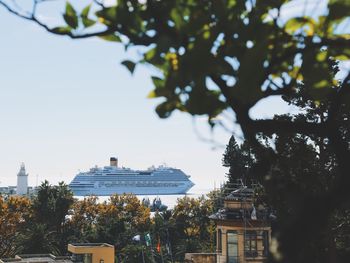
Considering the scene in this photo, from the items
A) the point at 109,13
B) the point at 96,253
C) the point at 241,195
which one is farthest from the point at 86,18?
the point at 96,253

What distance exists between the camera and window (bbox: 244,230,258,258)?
27.3 m

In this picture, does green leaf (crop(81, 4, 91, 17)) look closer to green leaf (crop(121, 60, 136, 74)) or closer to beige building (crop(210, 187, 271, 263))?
green leaf (crop(121, 60, 136, 74))

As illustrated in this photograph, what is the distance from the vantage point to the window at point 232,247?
27.4 meters

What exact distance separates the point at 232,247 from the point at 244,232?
3.78 ft

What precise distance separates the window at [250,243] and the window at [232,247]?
571 mm

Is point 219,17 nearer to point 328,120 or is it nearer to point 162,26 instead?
point 162,26

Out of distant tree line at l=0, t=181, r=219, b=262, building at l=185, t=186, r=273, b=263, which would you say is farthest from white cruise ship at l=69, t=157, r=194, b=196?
building at l=185, t=186, r=273, b=263

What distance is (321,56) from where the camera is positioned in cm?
218

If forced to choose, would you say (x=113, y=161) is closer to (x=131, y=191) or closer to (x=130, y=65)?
(x=131, y=191)

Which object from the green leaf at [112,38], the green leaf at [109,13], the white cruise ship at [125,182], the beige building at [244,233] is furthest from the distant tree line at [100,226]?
the white cruise ship at [125,182]

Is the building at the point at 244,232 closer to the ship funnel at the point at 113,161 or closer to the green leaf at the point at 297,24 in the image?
the green leaf at the point at 297,24

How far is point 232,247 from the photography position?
27797mm

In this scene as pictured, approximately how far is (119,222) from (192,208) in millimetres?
11615

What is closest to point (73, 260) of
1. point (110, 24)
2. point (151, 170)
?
point (110, 24)
